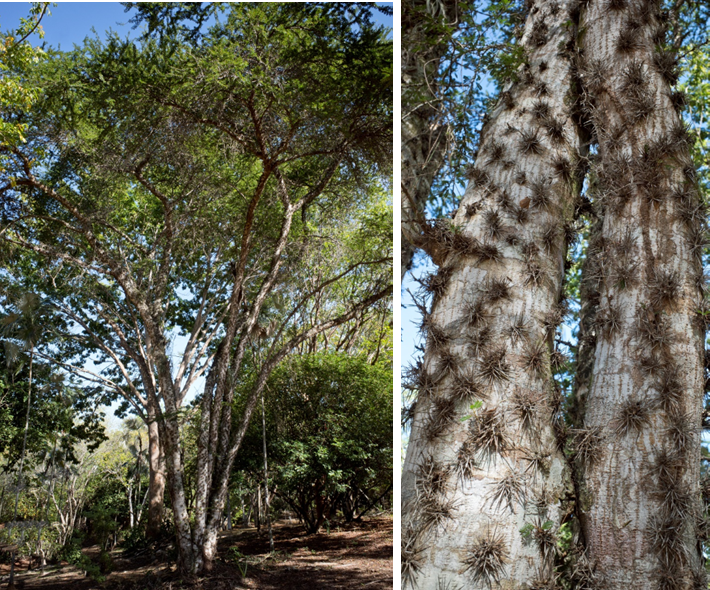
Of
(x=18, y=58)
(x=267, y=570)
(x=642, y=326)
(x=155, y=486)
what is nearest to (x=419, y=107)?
(x=642, y=326)

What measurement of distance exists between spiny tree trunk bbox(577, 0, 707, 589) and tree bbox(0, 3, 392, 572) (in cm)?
223

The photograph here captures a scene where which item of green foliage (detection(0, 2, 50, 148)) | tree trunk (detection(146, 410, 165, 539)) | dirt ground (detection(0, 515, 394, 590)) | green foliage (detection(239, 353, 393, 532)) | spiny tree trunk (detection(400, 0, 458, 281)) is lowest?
dirt ground (detection(0, 515, 394, 590))

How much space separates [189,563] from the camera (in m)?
5.33

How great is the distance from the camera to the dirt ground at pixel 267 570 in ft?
17.7

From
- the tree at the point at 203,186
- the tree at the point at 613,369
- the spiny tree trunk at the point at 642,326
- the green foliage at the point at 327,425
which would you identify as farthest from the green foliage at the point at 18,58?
the spiny tree trunk at the point at 642,326

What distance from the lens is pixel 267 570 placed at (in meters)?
6.07

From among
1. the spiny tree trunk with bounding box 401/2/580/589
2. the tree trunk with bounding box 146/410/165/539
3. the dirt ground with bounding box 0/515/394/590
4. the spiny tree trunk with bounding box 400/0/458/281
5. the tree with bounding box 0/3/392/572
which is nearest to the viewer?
the spiny tree trunk with bounding box 401/2/580/589

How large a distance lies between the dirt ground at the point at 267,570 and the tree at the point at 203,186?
0.41m

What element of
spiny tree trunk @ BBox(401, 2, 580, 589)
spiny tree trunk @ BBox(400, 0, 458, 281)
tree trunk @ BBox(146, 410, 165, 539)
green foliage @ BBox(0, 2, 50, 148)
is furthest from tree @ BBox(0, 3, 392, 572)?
spiny tree trunk @ BBox(401, 2, 580, 589)

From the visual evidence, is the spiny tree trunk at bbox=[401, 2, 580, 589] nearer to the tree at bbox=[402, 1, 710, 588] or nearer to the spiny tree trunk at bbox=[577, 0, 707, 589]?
the tree at bbox=[402, 1, 710, 588]

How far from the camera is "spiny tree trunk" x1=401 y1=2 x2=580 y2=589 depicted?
1405 mm

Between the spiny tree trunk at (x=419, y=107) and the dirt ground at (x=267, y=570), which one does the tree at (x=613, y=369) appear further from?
the dirt ground at (x=267, y=570)

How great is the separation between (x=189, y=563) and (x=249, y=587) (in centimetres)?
66

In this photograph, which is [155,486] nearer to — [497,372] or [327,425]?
[327,425]
